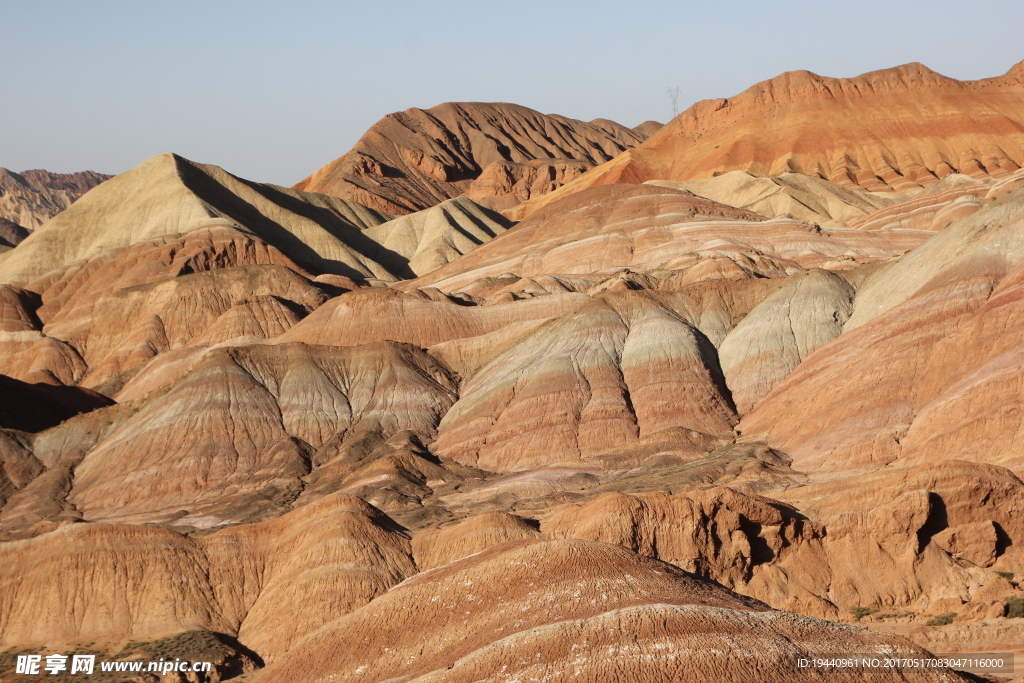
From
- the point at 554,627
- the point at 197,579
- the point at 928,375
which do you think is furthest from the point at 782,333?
the point at 554,627

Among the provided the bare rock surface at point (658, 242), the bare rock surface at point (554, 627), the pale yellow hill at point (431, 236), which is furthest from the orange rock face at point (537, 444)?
the pale yellow hill at point (431, 236)

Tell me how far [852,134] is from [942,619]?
14123 cm

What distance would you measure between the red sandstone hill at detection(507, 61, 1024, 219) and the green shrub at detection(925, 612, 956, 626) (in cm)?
12339

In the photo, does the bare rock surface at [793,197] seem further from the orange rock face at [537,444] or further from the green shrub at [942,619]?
the green shrub at [942,619]

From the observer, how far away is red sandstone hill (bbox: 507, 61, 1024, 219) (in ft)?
508

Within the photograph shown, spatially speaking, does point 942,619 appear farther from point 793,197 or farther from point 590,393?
point 793,197

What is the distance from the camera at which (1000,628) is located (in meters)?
29.2

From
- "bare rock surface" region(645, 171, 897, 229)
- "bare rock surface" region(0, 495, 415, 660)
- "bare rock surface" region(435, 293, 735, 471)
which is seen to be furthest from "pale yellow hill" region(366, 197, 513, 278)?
"bare rock surface" region(0, 495, 415, 660)

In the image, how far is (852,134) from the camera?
16212 cm

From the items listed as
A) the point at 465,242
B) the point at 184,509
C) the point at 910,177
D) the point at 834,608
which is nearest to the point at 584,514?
the point at 834,608

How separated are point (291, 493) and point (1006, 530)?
38.2 metres

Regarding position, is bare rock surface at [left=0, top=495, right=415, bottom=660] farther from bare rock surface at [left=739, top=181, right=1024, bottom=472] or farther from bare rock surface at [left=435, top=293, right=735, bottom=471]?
bare rock surface at [left=435, top=293, right=735, bottom=471]

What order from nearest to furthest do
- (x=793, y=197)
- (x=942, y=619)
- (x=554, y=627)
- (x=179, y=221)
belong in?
(x=554, y=627) → (x=942, y=619) → (x=179, y=221) → (x=793, y=197)

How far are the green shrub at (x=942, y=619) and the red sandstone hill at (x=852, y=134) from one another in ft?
405
